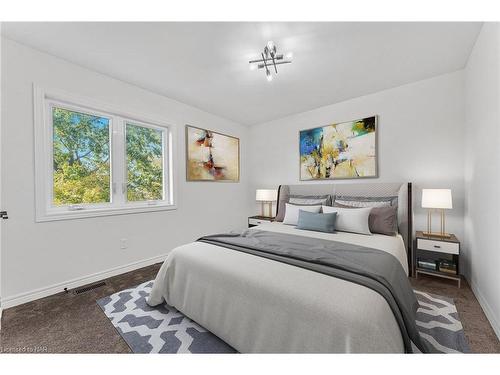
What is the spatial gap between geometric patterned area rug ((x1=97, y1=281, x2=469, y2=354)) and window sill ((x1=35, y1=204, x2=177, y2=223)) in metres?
0.96

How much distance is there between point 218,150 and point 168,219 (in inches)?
60.6

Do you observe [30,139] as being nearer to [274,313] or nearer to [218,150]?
[218,150]

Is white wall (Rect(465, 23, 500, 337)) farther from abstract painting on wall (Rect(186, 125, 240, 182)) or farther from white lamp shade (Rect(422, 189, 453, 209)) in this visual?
abstract painting on wall (Rect(186, 125, 240, 182))

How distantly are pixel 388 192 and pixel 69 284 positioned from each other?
4.01 meters

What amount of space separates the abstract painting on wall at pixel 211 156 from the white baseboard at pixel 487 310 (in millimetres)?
3536

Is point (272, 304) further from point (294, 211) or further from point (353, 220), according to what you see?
point (294, 211)

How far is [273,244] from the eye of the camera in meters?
1.89

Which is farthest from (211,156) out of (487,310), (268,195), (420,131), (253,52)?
(487,310)

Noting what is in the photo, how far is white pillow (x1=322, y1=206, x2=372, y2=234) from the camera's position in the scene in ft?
7.97

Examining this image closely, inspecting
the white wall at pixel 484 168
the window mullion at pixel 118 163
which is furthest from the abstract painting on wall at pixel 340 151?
the window mullion at pixel 118 163

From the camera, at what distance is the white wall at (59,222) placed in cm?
192

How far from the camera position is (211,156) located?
12.4 ft
